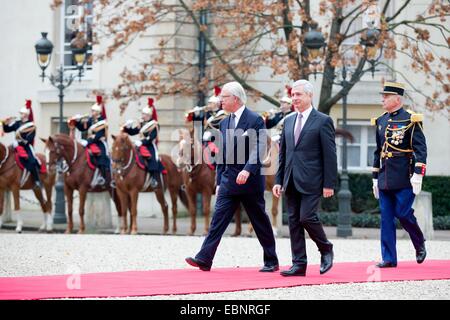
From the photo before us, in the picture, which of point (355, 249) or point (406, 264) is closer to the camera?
point (406, 264)

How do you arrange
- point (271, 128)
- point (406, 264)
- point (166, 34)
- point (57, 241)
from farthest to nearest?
point (166, 34) → point (271, 128) → point (57, 241) → point (406, 264)

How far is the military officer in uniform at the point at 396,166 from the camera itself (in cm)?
→ 1312

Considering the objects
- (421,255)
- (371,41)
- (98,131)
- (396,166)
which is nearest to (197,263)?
(396,166)

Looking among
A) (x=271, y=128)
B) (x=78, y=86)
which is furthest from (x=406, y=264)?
(x=78, y=86)

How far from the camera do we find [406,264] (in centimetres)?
1397

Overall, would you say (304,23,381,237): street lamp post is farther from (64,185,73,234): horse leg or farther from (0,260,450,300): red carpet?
(0,260,450,300): red carpet

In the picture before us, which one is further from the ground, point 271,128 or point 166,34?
point 166,34

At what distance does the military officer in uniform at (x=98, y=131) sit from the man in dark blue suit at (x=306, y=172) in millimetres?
12234

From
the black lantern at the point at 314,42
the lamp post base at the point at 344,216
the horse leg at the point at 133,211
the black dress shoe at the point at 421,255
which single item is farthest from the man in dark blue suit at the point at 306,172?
the horse leg at the point at 133,211

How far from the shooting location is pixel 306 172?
12094 mm

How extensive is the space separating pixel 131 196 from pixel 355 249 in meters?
7.36

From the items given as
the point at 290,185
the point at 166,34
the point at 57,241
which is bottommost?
the point at 57,241

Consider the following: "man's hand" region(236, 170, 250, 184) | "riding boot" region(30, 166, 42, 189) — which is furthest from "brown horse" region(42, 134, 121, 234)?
"man's hand" region(236, 170, 250, 184)

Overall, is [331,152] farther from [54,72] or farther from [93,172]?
[54,72]
